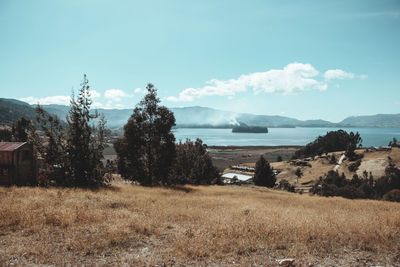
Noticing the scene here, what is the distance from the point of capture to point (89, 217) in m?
8.89

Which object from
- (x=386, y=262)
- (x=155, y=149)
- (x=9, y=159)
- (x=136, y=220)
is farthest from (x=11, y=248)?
(x=155, y=149)

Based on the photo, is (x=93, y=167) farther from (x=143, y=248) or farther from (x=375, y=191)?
(x=375, y=191)

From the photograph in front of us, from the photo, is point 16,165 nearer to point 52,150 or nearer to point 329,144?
point 52,150

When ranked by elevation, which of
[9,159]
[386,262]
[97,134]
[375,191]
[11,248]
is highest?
[97,134]

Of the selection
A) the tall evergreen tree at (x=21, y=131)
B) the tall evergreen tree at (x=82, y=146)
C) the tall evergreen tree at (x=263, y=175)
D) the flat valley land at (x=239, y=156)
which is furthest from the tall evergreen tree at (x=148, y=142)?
the flat valley land at (x=239, y=156)

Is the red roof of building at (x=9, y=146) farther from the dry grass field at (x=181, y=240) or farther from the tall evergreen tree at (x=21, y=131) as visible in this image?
the tall evergreen tree at (x=21, y=131)

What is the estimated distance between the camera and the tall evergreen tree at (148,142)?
87.4 feet

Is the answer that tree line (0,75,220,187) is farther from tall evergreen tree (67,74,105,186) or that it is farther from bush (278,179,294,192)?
bush (278,179,294,192)

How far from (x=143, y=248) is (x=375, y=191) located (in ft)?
220

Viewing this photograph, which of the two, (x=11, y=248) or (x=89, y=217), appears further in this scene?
(x=89, y=217)

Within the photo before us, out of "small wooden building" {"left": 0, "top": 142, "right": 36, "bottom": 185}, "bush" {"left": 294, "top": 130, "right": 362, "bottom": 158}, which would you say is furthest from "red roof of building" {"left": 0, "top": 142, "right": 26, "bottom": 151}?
"bush" {"left": 294, "top": 130, "right": 362, "bottom": 158}

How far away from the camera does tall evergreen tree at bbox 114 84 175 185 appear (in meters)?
26.6

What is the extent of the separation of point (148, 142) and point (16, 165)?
1227cm

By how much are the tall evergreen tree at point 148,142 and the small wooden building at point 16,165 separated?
32.9ft
